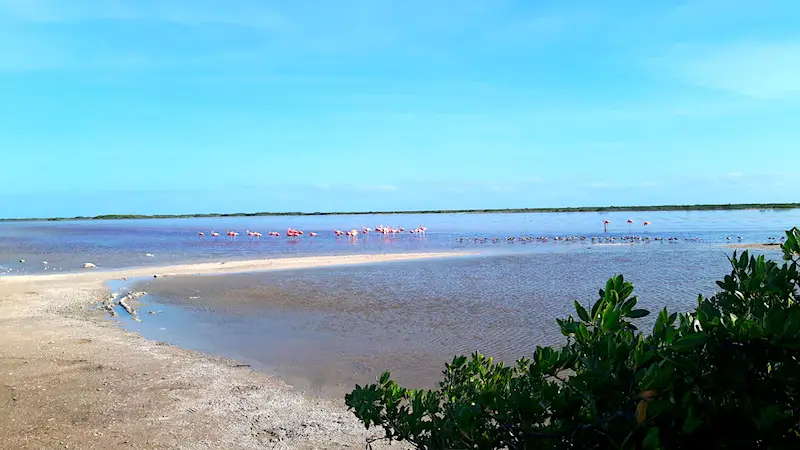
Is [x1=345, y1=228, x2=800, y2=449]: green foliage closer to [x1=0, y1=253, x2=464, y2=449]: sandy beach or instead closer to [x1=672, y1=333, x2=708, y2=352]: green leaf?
[x1=672, y1=333, x2=708, y2=352]: green leaf

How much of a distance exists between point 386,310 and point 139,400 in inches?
285

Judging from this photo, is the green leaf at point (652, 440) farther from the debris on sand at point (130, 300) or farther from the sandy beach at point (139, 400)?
the debris on sand at point (130, 300)

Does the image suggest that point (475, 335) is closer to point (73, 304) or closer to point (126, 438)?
point (126, 438)

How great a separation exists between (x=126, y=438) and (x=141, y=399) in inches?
46.9

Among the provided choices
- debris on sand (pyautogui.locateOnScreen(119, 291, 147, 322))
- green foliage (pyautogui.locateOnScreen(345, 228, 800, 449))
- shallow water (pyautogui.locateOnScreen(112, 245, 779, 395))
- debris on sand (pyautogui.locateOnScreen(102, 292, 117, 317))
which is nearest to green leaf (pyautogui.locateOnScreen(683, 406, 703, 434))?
green foliage (pyautogui.locateOnScreen(345, 228, 800, 449))

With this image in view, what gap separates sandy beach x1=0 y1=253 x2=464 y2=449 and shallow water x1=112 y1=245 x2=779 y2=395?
0.79 meters

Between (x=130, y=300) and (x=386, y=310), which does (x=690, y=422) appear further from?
(x=130, y=300)

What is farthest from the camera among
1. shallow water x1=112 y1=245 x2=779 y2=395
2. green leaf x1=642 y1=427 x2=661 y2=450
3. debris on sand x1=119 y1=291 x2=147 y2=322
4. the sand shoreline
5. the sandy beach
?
the sand shoreline

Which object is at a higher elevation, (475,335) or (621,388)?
(621,388)

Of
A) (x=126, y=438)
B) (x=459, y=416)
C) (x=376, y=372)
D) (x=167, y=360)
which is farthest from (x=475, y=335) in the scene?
(x=459, y=416)

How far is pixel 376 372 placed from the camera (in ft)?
26.7

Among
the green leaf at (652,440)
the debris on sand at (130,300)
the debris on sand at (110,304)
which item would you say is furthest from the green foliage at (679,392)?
the debris on sand at (110,304)

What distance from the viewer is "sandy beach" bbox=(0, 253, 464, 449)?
216 inches

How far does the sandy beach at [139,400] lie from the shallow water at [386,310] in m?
0.79
